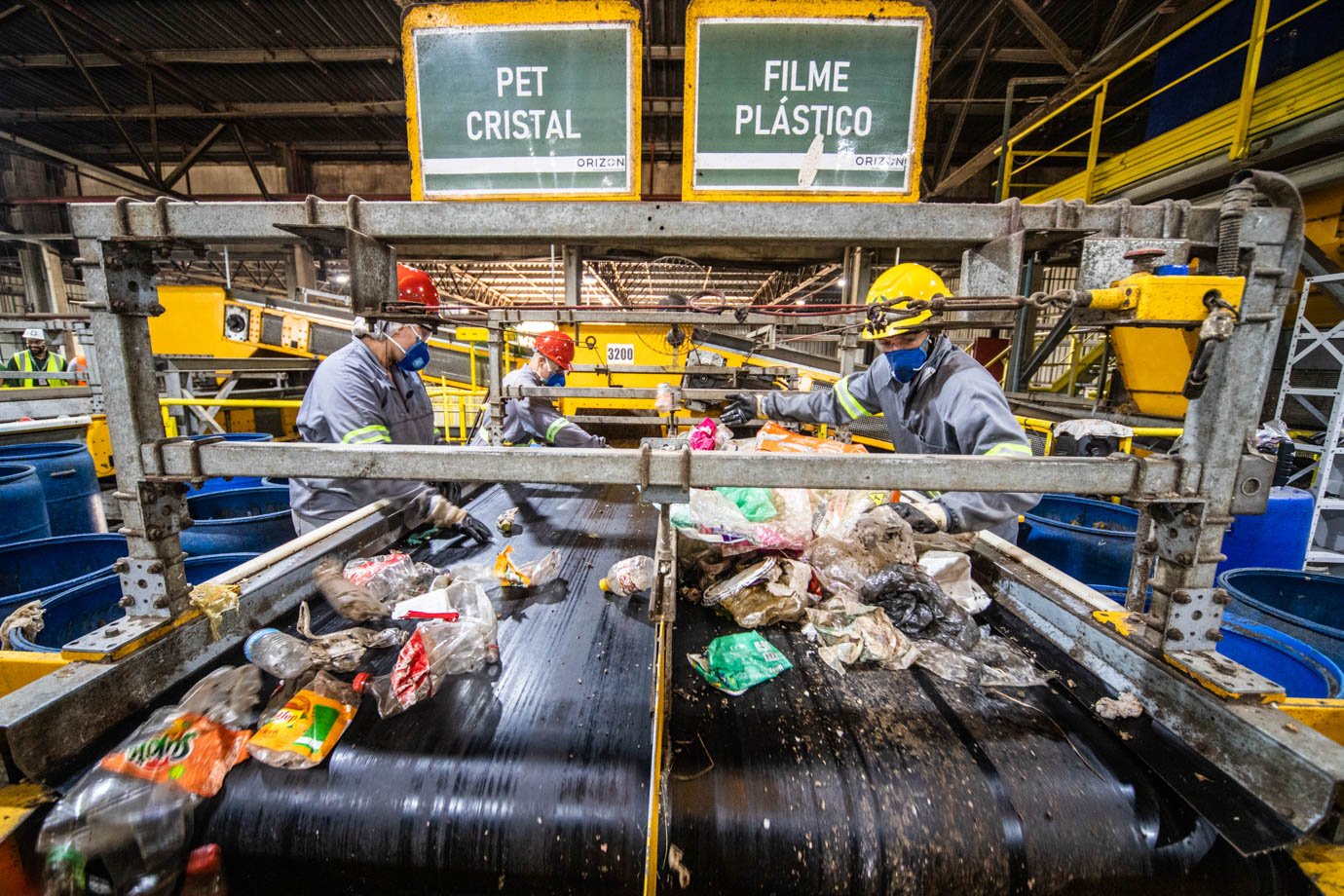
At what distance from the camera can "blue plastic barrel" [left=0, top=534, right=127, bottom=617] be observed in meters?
2.37

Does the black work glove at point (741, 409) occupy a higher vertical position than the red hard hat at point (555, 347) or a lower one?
lower

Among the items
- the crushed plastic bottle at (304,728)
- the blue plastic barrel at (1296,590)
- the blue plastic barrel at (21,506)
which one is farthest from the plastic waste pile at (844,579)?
the blue plastic barrel at (21,506)

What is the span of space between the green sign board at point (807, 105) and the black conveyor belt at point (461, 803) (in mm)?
1608

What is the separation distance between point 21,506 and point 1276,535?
276 inches

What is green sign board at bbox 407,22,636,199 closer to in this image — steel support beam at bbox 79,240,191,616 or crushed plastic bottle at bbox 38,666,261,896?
steel support beam at bbox 79,240,191,616

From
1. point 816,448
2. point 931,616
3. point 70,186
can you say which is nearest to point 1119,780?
point 931,616

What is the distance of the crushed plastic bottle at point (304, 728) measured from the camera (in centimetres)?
116

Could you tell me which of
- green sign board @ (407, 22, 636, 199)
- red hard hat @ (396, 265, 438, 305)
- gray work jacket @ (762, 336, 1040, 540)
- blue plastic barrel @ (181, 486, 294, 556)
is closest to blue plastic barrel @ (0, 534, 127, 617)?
blue plastic barrel @ (181, 486, 294, 556)

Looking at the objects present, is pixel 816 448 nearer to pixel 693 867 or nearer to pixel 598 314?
pixel 598 314

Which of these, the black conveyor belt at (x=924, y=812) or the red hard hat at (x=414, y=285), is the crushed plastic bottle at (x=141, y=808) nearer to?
the black conveyor belt at (x=924, y=812)

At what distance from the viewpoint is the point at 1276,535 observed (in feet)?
9.18

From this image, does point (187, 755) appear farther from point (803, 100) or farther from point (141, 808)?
point (803, 100)

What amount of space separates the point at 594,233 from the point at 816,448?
1.55 meters

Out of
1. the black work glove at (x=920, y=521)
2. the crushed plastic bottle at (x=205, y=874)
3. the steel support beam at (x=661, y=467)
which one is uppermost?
the steel support beam at (x=661, y=467)
